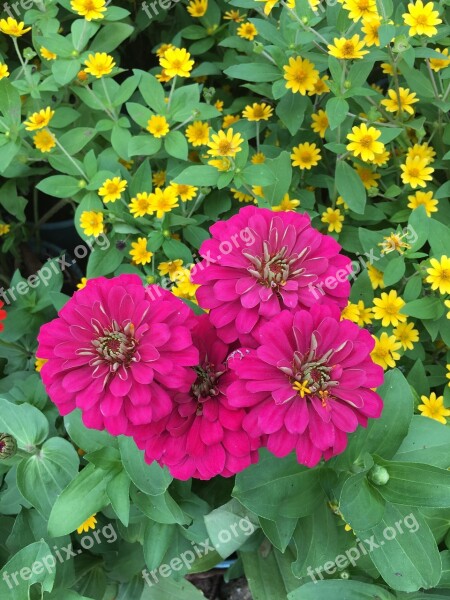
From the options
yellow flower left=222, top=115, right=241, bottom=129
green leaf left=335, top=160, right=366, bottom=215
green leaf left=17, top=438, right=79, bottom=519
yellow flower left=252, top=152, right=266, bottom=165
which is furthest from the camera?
yellow flower left=222, top=115, right=241, bottom=129

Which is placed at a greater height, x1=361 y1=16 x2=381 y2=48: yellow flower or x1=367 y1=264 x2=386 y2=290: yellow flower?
x1=361 y1=16 x2=381 y2=48: yellow flower

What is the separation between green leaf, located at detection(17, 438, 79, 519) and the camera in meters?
0.92

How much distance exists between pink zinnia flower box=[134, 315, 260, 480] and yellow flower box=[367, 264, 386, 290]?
0.48m

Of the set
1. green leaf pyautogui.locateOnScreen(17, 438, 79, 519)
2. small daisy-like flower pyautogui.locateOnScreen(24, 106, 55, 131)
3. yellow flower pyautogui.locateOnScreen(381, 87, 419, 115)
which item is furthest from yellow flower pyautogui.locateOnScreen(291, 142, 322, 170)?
green leaf pyautogui.locateOnScreen(17, 438, 79, 519)

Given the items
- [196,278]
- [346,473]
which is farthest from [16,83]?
[346,473]

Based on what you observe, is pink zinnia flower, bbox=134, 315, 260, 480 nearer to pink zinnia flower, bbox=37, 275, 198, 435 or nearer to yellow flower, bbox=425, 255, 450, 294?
pink zinnia flower, bbox=37, 275, 198, 435

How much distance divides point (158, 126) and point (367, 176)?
426mm

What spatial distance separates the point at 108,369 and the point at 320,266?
26 centimetres

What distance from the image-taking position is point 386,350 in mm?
965

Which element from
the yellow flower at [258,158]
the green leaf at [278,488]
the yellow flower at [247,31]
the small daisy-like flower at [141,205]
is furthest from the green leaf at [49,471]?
the yellow flower at [247,31]

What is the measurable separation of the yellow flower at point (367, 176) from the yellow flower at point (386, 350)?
0.33 metres

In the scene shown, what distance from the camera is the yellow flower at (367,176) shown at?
113cm

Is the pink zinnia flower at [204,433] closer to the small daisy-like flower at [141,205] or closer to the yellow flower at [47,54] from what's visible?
the small daisy-like flower at [141,205]

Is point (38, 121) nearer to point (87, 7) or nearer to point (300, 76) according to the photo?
point (87, 7)
